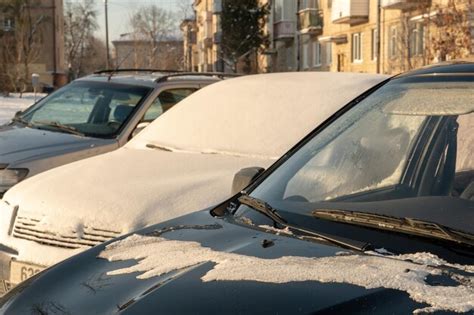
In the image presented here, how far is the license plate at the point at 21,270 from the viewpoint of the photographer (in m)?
4.34

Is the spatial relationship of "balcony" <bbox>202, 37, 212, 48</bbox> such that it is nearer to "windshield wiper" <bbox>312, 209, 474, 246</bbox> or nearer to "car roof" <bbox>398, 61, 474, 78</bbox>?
"car roof" <bbox>398, 61, 474, 78</bbox>

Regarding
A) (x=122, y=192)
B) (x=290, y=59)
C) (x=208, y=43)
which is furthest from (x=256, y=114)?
(x=208, y=43)

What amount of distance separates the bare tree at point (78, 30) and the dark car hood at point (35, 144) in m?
63.9

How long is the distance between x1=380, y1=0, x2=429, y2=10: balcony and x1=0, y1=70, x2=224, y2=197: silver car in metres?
20.5

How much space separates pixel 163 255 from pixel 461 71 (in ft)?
4.97

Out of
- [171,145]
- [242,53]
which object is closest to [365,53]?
[242,53]

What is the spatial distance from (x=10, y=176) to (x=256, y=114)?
2091 mm

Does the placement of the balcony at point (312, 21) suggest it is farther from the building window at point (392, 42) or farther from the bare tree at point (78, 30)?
the bare tree at point (78, 30)

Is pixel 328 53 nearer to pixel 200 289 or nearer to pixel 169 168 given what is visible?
pixel 169 168

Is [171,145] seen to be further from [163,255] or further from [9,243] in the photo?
[163,255]

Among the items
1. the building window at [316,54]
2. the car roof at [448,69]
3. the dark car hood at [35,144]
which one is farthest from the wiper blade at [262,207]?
the building window at [316,54]

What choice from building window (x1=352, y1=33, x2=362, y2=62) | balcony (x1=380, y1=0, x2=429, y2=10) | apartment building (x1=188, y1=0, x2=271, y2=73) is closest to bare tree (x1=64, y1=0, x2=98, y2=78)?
apartment building (x1=188, y1=0, x2=271, y2=73)

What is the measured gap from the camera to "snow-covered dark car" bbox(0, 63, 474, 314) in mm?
2174

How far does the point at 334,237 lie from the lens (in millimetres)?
2684
